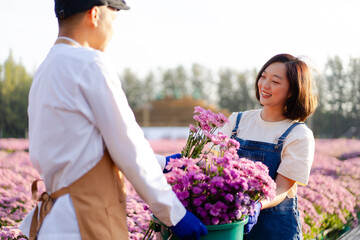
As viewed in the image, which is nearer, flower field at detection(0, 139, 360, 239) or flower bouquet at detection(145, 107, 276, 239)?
flower bouquet at detection(145, 107, 276, 239)

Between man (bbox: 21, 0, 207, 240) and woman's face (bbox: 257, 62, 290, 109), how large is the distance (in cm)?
102

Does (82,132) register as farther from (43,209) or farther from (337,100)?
(337,100)

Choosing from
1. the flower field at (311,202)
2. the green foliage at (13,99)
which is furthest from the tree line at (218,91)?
the flower field at (311,202)

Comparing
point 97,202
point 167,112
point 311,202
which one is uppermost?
point 97,202

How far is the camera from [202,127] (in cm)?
188

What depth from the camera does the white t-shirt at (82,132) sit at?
1.35 metres

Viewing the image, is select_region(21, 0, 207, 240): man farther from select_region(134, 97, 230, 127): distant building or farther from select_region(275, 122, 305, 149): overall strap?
select_region(134, 97, 230, 127): distant building

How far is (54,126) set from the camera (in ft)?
4.50

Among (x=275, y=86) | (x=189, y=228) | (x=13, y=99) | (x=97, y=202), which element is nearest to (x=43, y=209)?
(x=97, y=202)

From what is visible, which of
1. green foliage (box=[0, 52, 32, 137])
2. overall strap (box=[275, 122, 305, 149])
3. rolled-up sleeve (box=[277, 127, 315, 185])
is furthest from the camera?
green foliage (box=[0, 52, 32, 137])

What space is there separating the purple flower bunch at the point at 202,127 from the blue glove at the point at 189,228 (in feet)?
1.63

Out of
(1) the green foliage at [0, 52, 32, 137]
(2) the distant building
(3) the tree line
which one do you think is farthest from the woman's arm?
(2) the distant building

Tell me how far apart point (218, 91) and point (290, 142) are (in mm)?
40113

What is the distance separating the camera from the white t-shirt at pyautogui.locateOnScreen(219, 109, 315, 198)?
198 centimetres
